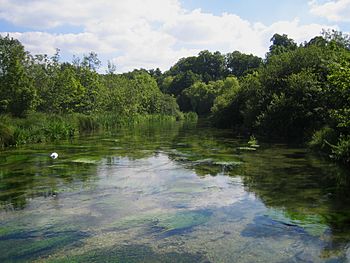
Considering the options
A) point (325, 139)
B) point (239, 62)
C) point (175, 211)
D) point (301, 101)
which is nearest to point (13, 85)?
point (301, 101)

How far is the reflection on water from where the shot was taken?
719 cm

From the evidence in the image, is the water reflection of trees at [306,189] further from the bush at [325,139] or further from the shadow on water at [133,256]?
the shadow on water at [133,256]

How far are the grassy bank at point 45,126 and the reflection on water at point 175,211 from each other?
6624 millimetres

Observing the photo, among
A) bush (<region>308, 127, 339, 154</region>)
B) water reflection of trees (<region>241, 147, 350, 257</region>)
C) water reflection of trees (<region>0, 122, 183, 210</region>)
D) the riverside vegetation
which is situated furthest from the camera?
the riverside vegetation

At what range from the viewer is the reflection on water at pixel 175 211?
23.6 ft

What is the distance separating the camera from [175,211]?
9.91m

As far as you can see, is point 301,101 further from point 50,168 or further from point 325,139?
point 50,168

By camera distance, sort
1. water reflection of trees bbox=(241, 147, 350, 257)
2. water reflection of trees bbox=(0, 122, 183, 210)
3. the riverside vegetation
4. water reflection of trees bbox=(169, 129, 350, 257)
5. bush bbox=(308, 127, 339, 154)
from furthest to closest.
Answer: the riverside vegetation → bush bbox=(308, 127, 339, 154) → water reflection of trees bbox=(0, 122, 183, 210) → water reflection of trees bbox=(169, 129, 350, 257) → water reflection of trees bbox=(241, 147, 350, 257)

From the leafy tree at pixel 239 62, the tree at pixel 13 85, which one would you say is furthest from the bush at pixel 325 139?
the leafy tree at pixel 239 62

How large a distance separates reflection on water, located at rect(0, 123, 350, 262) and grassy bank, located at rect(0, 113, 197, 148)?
21.7ft

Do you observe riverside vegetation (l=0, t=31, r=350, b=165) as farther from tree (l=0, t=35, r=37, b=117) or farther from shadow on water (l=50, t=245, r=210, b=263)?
shadow on water (l=50, t=245, r=210, b=263)

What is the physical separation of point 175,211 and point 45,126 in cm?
2088

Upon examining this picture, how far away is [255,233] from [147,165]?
9.69 meters

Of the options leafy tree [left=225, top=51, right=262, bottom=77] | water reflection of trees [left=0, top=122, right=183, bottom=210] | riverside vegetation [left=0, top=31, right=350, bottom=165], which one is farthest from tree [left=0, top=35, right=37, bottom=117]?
leafy tree [left=225, top=51, right=262, bottom=77]
